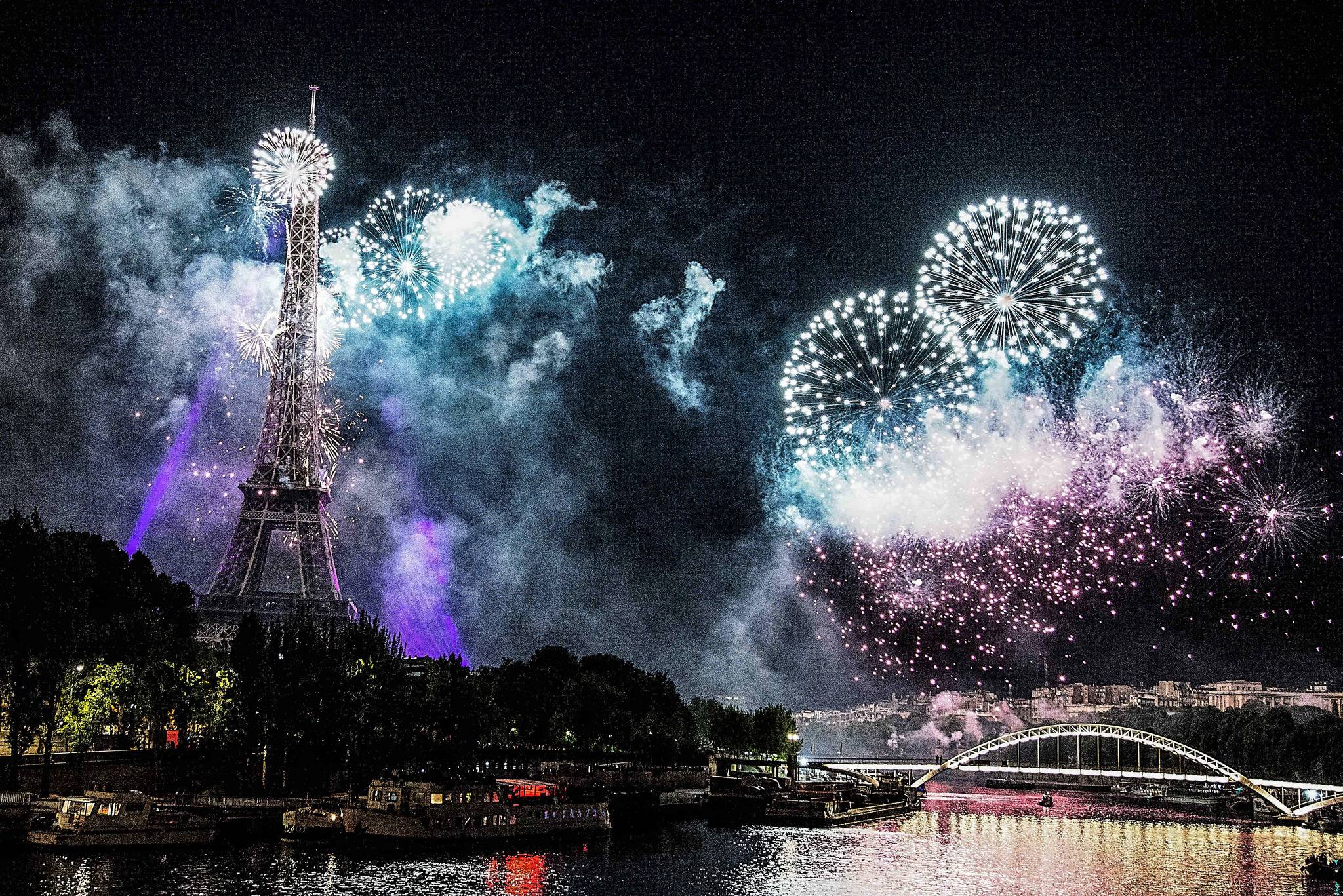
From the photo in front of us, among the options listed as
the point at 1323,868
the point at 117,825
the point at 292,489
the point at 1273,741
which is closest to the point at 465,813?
the point at 117,825

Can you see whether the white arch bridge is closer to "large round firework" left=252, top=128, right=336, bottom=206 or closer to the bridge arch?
the bridge arch

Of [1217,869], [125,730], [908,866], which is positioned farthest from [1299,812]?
[125,730]

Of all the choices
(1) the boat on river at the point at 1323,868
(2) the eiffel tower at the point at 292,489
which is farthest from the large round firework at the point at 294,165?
(1) the boat on river at the point at 1323,868

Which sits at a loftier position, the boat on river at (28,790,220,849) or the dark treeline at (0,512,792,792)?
the dark treeline at (0,512,792,792)

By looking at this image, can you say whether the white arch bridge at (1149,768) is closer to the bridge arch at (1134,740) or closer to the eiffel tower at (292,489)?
the bridge arch at (1134,740)

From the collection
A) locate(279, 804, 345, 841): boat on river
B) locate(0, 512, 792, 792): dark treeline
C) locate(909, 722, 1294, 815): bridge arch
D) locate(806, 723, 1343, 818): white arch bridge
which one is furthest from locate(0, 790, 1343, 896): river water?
locate(806, 723, 1343, 818): white arch bridge

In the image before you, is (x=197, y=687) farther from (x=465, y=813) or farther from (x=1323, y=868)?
(x=1323, y=868)
